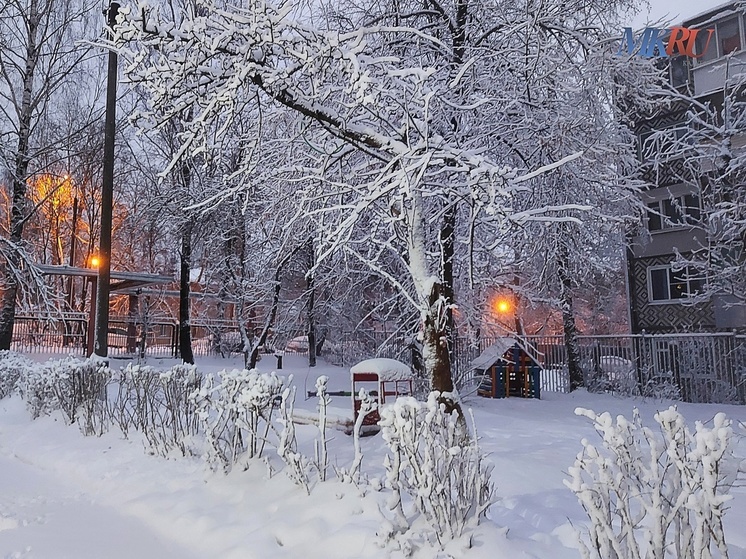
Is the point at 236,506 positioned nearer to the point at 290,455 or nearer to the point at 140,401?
the point at 290,455

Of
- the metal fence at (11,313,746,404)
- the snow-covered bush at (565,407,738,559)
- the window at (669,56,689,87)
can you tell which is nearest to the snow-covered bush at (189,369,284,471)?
the snow-covered bush at (565,407,738,559)

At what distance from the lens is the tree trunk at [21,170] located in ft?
46.4

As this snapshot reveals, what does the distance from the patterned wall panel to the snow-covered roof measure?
1400cm

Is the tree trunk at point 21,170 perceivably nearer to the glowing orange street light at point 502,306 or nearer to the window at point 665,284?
the glowing orange street light at point 502,306

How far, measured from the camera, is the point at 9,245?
480 inches

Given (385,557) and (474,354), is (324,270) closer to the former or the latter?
(474,354)

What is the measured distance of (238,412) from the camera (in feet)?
16.9

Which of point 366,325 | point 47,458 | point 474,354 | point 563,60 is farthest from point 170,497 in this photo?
point 366,325

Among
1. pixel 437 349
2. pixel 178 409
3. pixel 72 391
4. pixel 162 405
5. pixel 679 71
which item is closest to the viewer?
pixel 437 349

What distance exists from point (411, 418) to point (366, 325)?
675 inches

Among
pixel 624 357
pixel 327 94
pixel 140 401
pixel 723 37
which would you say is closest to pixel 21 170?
pixel 140 401

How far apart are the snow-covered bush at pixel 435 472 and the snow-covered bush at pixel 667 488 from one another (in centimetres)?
93

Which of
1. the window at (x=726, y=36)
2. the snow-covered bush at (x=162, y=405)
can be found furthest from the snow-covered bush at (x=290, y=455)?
the window at (x=726, y=36)

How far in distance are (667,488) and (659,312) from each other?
18961 millimetres
